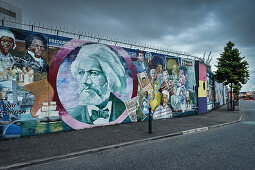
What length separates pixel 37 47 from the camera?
7.12 metres

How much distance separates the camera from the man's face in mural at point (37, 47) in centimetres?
702

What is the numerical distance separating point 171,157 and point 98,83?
5339 mm

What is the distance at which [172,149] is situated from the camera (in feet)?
17.8

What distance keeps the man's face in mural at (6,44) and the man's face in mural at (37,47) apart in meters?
0.66

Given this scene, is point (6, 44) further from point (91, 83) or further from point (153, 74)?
point (153, 74)

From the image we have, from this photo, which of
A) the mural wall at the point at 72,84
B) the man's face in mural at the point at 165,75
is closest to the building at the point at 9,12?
the mural wall at the point at 72,84

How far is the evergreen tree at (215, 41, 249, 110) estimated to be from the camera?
60.8 ft

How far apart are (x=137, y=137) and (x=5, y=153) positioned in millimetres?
4350

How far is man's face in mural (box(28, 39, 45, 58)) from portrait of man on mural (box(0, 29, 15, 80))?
2.27ft

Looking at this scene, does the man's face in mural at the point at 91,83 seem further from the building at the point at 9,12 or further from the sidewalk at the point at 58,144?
the building at the point at 9,12

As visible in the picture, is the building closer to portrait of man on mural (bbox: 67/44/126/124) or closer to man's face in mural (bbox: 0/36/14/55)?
man's face in mural (bbox: 0/36/14/55)

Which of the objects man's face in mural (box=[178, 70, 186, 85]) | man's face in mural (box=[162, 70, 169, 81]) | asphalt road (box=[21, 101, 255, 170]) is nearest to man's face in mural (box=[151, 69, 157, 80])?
man's face in mural (box=[162, 70, 169, 81])

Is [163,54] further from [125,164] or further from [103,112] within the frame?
[125,164]

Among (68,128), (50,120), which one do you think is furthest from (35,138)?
(68,128)
